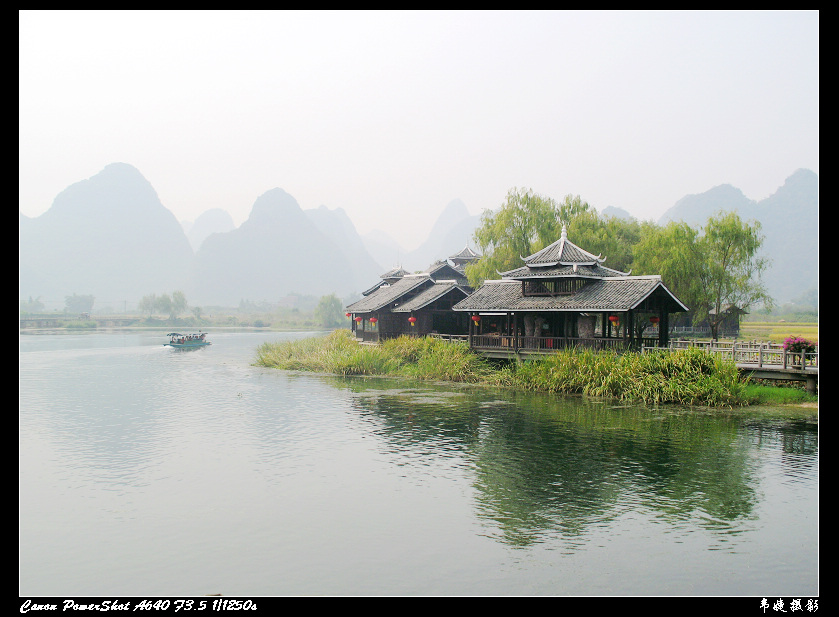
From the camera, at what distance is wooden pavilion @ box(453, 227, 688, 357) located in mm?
26906

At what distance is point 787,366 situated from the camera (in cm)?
2320

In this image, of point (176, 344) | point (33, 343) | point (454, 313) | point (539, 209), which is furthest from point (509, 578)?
point (33, 343)

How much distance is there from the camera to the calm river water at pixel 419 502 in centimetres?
952

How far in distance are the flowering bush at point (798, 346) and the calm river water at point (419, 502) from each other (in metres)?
4.42

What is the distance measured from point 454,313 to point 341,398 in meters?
14.7

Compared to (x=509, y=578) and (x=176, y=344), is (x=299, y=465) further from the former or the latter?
(x=176, y=344)

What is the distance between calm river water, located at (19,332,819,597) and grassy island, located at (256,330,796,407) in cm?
156

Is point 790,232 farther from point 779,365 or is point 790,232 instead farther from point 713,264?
point 779,365

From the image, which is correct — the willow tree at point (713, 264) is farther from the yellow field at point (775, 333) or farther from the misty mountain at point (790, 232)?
the misty mountain at point (790, 232)

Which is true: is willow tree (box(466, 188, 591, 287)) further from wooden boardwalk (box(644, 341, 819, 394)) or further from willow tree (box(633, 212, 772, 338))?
wooden boardwalk (box(644, 341, 819, 394))

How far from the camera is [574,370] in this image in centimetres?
2627

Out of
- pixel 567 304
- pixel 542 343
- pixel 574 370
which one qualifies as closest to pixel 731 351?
pixel 574 370

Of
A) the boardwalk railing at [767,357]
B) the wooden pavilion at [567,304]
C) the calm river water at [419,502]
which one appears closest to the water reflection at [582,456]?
the calm river water at [419,502]

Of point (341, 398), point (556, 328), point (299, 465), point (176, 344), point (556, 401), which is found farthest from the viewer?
point (176, 344)
